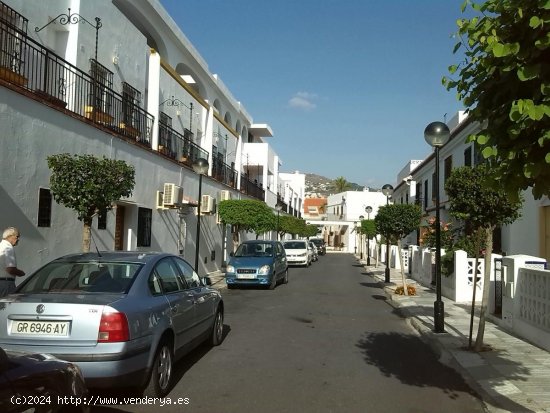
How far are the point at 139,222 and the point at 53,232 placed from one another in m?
4.80

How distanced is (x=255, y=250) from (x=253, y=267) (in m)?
1.47

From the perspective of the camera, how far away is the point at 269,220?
2294 centimetres

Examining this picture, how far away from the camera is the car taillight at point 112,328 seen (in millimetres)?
4516

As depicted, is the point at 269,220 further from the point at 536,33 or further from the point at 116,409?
the point at 536,33

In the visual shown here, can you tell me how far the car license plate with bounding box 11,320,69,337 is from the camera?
4.54m

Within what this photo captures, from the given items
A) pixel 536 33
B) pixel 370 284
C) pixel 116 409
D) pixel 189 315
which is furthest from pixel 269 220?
pixel 536 33

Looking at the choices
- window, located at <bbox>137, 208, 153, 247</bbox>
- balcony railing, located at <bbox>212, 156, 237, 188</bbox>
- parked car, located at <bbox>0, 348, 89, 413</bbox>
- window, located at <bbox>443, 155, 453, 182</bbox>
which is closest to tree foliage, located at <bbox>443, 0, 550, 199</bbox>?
parked car, located at <bbox>0, 348, 89, 413</bbox>

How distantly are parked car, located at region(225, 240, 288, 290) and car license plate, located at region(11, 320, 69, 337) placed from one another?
12112 millimetres

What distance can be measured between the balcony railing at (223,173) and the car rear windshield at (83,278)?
18.6 metres

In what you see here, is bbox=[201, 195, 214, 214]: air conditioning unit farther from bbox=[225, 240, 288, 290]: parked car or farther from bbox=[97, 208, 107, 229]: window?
bbox=[97, 208, 107, 229]: window

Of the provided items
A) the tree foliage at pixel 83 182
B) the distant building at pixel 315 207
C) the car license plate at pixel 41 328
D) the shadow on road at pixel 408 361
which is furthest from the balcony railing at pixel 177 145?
the distant building at pixel 315 207

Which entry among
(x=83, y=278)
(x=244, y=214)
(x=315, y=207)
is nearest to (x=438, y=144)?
(x=83, y=278)

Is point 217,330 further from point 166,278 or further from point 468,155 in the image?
point 468,155

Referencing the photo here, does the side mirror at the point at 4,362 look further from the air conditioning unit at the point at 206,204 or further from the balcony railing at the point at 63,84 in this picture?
the air conditioning unit at the point at 206,204
